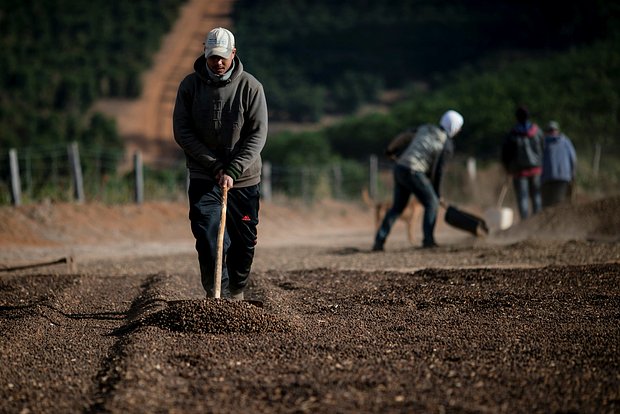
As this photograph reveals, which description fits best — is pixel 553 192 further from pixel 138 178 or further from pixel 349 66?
pixel 349 66

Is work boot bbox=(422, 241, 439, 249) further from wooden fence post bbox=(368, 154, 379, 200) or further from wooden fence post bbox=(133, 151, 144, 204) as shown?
wooden fence post bbox=(368, 154, 379, 200)

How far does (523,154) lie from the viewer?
16.0m

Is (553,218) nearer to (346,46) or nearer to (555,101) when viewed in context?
(555,101)

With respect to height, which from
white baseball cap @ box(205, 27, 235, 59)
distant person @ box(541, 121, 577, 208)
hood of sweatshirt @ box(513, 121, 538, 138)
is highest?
white baseball cap @ box(205, 27, 235, 59)

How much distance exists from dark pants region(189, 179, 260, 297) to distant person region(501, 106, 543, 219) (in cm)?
901

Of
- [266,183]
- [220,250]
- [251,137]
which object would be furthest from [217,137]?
[266,183]

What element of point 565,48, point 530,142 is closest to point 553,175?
point 530,142

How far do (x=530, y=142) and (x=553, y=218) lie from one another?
1436mm

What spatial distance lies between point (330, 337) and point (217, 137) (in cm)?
202

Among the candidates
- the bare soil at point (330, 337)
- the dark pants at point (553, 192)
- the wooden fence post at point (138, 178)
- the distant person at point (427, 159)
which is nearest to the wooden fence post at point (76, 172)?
the wooden fence post at point (138, 178)

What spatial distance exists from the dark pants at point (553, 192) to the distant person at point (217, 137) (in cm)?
1081

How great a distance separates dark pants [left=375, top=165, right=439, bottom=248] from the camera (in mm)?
13219

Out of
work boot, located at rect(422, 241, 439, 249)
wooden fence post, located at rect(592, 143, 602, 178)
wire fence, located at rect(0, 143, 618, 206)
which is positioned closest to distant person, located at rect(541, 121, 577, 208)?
work boot, located at rect(422, 241, 439, 249)

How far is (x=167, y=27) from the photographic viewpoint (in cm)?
8356
